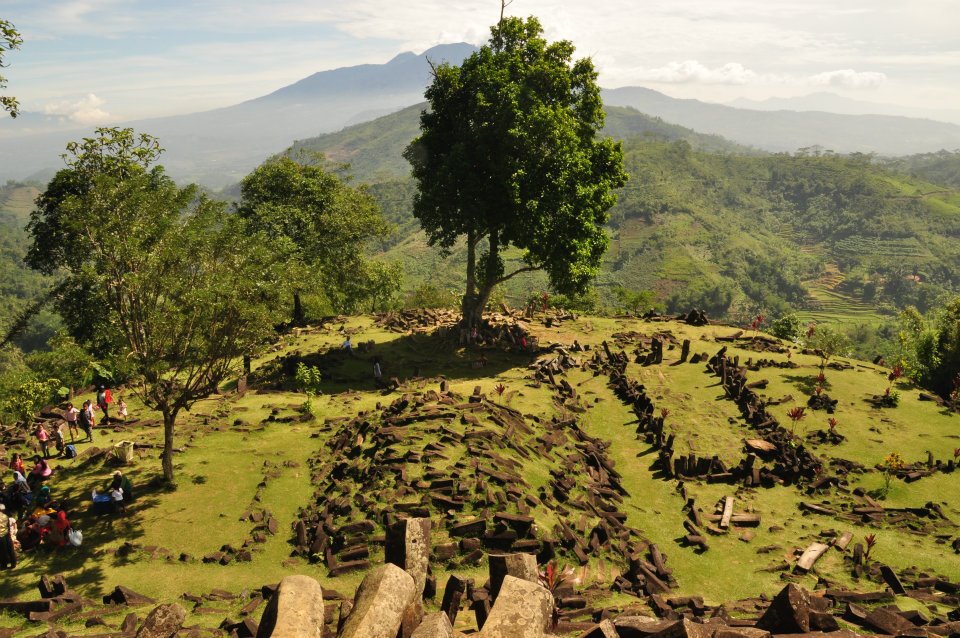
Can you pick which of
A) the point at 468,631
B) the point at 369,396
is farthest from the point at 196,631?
the point at 369,396

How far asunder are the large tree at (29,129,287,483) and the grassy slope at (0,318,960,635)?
111 inches

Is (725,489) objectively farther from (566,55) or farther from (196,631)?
(566,55)

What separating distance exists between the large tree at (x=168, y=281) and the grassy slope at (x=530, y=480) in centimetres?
283

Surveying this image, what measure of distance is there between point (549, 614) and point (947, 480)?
67.6 ft

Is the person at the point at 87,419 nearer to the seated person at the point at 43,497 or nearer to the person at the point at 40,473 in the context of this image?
the person at the point at 40,473

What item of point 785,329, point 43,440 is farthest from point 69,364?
point 785,329

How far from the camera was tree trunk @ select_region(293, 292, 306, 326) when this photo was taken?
4200 centimetres

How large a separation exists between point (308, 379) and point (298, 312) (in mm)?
18787

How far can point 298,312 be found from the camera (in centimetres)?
4469

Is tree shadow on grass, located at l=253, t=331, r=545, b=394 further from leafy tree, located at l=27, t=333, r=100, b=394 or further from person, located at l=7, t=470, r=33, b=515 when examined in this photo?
person, located at l=7, t=470, r=33, b=515

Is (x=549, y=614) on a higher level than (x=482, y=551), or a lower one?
higher

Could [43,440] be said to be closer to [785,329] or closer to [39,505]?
[39,505]

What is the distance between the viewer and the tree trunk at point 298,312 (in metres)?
42.0

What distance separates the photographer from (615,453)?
23891 mm
